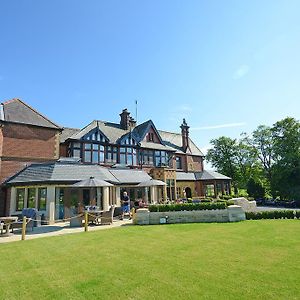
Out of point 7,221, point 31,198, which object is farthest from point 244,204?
point 7,221

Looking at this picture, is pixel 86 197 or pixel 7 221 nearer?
pixel 7 221

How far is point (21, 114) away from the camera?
75.8ft

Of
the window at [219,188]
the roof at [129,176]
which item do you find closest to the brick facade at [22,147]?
the roof at [129,176]

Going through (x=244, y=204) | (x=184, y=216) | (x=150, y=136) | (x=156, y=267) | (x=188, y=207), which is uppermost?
(x=150, y=136)

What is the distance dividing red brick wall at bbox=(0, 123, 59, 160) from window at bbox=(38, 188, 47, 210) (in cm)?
480

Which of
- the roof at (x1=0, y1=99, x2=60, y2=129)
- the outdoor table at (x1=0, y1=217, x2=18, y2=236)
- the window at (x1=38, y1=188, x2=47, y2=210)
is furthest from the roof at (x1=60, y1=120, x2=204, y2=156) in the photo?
the outdoor table at (x1=0, y1=217, x2=18, y2=236)

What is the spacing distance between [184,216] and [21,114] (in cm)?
1786

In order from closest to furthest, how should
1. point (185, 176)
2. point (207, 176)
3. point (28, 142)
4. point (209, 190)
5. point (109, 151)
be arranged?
point (28, 142) < point (109, 151) < point (185, 176) < point (207, 176) < point (209, 190)

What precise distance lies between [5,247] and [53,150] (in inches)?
565

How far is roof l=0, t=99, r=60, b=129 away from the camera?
2217cm

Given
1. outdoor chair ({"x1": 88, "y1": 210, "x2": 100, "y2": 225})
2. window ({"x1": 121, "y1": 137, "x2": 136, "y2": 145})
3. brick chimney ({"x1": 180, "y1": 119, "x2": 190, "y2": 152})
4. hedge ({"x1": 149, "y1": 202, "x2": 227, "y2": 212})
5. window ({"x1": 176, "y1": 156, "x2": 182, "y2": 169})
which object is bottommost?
outdoor chair ({"x1": 88, "y1": 210, "x2": 100, "y2": 225})

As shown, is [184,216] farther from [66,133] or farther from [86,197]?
[66,133]

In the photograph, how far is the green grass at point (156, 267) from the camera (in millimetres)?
5559

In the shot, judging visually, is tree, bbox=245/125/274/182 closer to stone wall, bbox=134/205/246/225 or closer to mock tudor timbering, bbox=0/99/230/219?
mock tudor timbering, bbox=0/99/230/219
